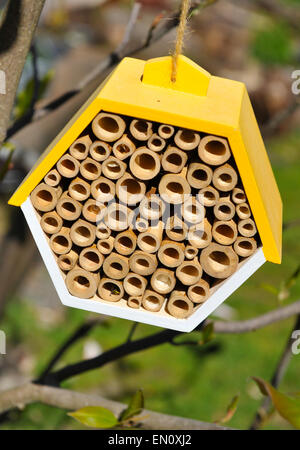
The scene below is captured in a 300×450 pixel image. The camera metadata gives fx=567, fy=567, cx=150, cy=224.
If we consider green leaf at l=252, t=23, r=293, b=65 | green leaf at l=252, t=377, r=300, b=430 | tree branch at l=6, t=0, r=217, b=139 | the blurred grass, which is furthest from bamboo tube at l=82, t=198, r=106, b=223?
green leaf at l=252, t=23, r=293, b=65

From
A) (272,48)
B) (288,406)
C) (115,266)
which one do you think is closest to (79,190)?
(115,266)

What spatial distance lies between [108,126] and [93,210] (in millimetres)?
142

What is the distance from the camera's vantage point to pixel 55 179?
0.91 m

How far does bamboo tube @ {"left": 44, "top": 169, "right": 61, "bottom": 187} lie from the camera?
2.98 feet

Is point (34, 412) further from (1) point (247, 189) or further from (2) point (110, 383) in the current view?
(1) point (247, 189)

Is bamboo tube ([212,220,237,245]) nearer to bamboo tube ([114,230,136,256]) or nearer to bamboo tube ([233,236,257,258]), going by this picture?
bamboo tube ([233,236,257,258])

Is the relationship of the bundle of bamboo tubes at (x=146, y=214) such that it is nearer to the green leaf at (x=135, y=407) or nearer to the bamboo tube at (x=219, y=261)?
the bamboo tube at (x=219, y=261)

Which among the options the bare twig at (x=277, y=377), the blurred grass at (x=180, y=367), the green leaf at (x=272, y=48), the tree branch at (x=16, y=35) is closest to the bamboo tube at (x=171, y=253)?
the tree branch at (x=16, y=35)

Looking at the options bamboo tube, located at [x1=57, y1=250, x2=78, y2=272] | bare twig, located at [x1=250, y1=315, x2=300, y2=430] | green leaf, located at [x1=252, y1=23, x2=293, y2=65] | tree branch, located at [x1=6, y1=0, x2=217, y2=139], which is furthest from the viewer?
green leaf, located at [x1=252, y1=23, x2=293, y2=65]

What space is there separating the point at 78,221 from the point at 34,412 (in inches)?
61.7

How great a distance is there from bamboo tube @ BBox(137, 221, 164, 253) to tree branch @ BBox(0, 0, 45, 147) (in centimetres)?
32

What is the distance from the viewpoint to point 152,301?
3.18 ft

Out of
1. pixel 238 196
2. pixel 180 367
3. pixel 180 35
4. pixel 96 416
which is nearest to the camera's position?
pixel 180 35

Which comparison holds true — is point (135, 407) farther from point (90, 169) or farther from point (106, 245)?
point (90, 169)
